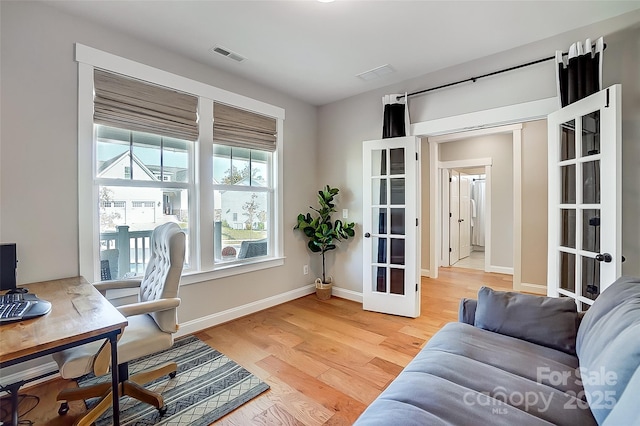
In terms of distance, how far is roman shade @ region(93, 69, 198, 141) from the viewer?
7.55ft

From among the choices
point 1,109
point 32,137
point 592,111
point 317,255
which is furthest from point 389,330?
point 1,109

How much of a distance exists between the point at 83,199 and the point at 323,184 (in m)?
2.71

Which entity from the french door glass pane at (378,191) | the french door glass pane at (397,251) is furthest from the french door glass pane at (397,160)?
the french door glass pane at (397,251)

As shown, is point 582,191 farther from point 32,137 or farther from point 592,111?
point 32,137

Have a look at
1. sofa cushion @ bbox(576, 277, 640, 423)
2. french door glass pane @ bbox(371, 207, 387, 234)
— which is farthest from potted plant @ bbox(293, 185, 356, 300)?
sofa cushion @ bbox(576, 277, 640, 423)

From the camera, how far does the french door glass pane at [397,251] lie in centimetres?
333

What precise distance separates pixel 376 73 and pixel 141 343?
124 inches

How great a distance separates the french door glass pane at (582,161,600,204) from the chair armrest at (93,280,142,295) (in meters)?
3.40

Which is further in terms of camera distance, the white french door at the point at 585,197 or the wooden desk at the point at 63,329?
the white french door at the point at 585,197

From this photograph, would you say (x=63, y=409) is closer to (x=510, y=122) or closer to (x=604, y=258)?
(x=604, y=258)

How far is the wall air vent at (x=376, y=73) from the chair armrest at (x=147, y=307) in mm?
2827

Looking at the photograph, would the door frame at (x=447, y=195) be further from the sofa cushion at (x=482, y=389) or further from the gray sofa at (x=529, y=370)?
the sofa cushion at (x=482, y=389)

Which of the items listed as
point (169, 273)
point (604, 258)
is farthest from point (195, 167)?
point (604, 258)

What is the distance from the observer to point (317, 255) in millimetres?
4191
